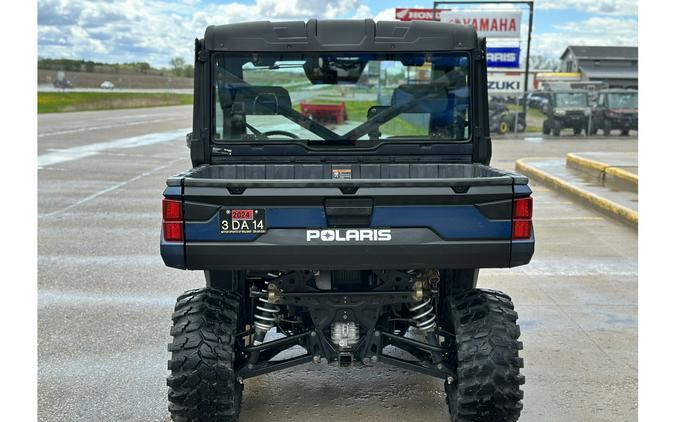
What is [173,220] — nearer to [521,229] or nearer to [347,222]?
[347,222]

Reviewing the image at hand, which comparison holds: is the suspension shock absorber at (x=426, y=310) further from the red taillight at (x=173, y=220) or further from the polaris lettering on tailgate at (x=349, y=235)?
the red taillight at (x=173, y=220)

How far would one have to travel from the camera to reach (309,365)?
5695 millimetres

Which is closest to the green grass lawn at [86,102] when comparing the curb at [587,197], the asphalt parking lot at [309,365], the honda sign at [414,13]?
the honda sign at [414,13]

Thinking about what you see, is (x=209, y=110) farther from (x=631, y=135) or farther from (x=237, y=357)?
(x=631, y=135)

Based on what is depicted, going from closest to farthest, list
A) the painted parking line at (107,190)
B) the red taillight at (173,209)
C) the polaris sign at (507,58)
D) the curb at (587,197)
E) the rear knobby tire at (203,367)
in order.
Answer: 1. the red taillight at (173,209)
2. the rear knobby tire at (203,367)
3. the curb at (587,197)
4. the painted parking line at (107,190)
5. the polaris sign at (507,58)

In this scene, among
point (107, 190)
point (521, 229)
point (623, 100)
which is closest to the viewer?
point (521, 229)

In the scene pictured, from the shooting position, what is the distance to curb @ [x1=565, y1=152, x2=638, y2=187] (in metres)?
13.6

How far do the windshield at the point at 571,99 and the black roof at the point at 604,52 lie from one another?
170 feet

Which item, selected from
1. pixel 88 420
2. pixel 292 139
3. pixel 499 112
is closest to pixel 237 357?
A: pixel 88 420

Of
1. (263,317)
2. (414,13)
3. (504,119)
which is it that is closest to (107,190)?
(263,317)

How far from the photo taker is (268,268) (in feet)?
13.4

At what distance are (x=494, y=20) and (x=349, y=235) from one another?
2827 cm

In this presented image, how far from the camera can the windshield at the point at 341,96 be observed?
5254 millimetres
